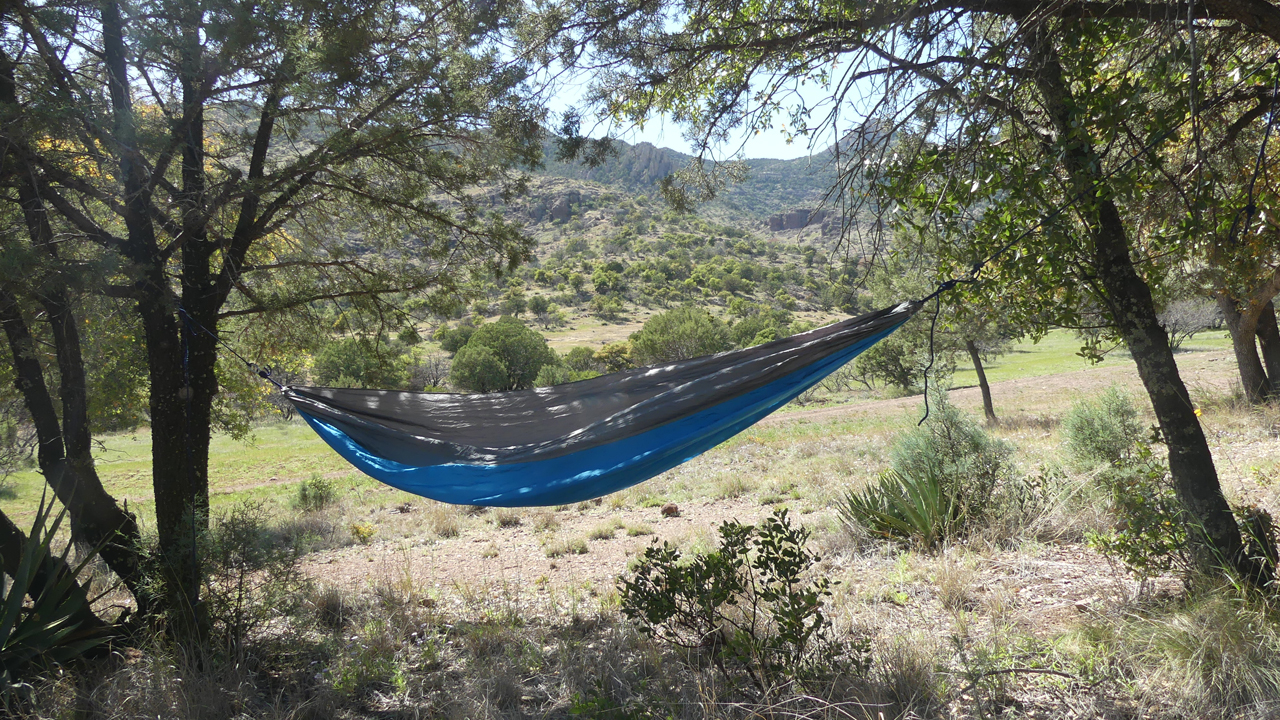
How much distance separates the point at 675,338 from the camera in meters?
38.5

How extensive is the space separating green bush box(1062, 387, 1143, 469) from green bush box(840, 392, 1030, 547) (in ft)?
4.53

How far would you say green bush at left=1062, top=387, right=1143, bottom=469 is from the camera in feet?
18.5

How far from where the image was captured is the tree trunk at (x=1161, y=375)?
2568mm

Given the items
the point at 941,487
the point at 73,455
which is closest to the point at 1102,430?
the point at 941,487

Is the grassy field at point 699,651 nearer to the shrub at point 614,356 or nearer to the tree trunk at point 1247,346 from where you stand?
the tree trunk at point 1247,346

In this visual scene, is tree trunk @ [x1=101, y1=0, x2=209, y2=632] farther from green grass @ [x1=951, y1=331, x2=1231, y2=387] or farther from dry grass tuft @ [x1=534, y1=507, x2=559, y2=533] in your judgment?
green grass @ [x1=951, y1=331, x2=1231, y2=387]

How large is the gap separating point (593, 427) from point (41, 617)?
2.64 m

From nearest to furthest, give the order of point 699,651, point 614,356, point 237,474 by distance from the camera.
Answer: point 699,651 → point 237,474 → point 614,356

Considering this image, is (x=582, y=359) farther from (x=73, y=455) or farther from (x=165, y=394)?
(x=165, y=394)

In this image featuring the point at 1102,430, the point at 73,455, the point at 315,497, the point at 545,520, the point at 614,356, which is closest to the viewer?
the point at 73,455

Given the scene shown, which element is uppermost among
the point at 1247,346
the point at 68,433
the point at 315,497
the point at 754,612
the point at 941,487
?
the point at 68,433

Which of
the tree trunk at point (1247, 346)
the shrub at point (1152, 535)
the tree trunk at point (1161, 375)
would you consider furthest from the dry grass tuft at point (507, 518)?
the tree trunk at point (1247, 346)

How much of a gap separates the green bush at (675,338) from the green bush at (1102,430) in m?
31.1

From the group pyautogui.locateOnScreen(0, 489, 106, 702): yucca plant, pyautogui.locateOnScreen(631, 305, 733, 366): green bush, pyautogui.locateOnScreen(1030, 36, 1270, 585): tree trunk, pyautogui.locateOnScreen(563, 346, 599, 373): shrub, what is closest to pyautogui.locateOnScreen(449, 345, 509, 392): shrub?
pyautogui.locateOnScreen(563, 346, 599, 373): shrub
